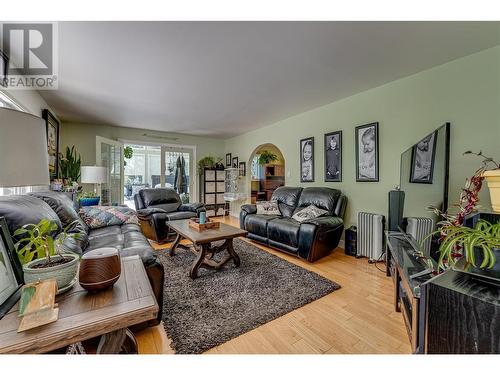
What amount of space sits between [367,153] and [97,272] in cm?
330

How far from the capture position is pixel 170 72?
8.15ft

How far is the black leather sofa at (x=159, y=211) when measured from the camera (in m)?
3.62

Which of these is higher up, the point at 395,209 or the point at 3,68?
the point at 3,68

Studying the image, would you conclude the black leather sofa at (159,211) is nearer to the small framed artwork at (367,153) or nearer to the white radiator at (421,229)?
the small framed artwork at (367,153)

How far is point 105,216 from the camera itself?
287 cm

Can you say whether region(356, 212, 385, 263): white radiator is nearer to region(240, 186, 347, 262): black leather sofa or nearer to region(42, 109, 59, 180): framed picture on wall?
region(240, 186, 347, 262): black leather sofa

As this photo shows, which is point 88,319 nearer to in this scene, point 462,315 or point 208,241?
point 462,315

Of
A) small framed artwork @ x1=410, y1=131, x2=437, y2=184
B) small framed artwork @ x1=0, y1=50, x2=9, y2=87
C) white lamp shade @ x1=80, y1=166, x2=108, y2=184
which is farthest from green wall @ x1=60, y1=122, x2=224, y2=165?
small framed artwork @ x1=410, y1=131, x2=437, y2=184

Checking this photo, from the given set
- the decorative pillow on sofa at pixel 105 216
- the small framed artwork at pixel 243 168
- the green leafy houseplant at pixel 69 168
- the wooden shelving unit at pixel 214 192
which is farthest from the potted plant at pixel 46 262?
the wooden shelving unit at pixel 214 192

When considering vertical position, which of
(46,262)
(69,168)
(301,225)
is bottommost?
(301,225)

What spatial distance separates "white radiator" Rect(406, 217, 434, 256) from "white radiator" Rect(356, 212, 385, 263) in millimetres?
896

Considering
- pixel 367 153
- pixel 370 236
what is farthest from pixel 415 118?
pixel 370 236

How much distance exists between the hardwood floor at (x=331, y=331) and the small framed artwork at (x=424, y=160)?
1.11 m
